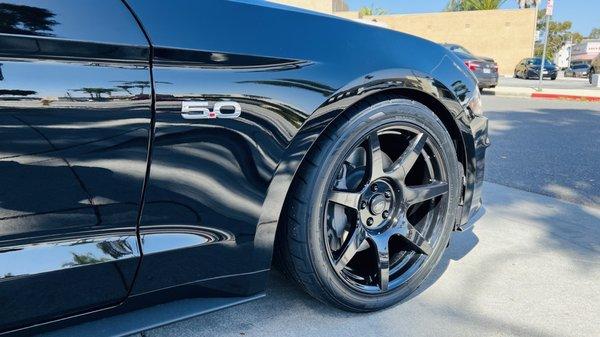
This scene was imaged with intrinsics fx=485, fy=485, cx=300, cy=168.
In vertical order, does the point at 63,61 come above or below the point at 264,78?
above

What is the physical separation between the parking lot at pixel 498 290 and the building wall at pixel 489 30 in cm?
3346

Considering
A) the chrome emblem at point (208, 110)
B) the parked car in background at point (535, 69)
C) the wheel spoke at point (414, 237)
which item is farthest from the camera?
the parked car in background at point (535, 69)

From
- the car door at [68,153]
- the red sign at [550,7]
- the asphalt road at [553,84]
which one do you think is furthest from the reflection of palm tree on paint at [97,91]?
the asphalt road at [553,84]

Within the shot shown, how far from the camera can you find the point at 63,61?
1312 millimetres

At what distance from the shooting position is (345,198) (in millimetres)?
1944

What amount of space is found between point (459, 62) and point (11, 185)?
6.78 ft

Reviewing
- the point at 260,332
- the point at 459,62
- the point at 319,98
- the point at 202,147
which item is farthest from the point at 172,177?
the point at 459,62

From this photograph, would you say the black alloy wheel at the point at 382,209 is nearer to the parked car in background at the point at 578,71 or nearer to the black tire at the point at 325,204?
the black tire at the point at 325,204

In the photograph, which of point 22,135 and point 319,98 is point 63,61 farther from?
point 319,98

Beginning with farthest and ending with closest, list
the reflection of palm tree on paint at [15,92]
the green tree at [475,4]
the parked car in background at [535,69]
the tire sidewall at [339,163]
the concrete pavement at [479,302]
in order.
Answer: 1. the green tree at [475,4]
2. the parked car in background at [535,69]
3. the concrete pavement at [479,302]
4. the tire sidewall at [339,163]
5. the reflection of palm tree on paint at [15,92]

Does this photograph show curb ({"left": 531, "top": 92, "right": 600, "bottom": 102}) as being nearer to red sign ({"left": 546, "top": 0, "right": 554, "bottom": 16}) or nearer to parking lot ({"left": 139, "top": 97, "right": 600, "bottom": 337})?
red sign ({"left": 546, "top": 0, "right": 554, "bottom": 16})

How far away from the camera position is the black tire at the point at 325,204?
1.82m

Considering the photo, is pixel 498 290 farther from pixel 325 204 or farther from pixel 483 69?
pixel 483 69

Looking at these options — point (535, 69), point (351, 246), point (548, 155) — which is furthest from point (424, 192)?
point (535, 69)
